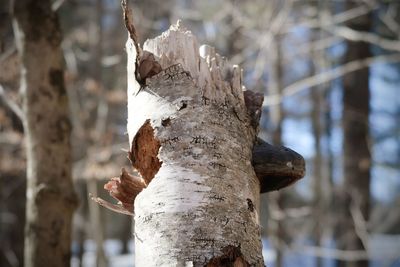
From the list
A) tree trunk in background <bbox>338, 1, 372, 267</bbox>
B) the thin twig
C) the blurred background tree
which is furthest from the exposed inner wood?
tree trunk in background <bbox>338, 1, 372, 267</bbox>

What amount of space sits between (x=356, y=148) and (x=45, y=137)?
20.9 feet

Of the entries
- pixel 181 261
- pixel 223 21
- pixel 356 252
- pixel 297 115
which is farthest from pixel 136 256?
pixel 297 115

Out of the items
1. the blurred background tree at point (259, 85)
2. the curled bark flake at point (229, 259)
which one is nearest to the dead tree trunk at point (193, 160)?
the curled bark flake at point (229, 259)

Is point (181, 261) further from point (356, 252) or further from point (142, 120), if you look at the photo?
point (356, 252)

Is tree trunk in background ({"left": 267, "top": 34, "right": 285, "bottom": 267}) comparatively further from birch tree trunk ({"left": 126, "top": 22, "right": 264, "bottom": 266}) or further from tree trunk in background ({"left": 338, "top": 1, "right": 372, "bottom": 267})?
birch tree trunk ({"left": 126, "top": 22, "right": 264, "bottom": 266})

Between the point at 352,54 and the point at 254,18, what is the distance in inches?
81.3

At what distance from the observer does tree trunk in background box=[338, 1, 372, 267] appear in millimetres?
7738

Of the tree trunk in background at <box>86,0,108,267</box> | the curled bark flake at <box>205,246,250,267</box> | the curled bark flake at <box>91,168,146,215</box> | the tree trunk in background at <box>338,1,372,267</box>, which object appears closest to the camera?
the curled bark flake at <box>205,246,250,267</box>

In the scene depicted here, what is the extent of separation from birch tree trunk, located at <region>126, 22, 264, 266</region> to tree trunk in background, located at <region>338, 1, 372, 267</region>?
21.1 feet

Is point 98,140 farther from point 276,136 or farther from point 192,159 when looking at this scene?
point 192,159

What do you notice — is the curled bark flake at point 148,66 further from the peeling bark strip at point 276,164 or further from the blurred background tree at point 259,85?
the blurred background tree at point 259,85

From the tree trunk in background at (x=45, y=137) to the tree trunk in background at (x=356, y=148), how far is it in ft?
18.9

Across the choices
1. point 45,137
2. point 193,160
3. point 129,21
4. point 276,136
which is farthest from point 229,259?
point 276,136

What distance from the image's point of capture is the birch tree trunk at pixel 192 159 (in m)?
1.30
